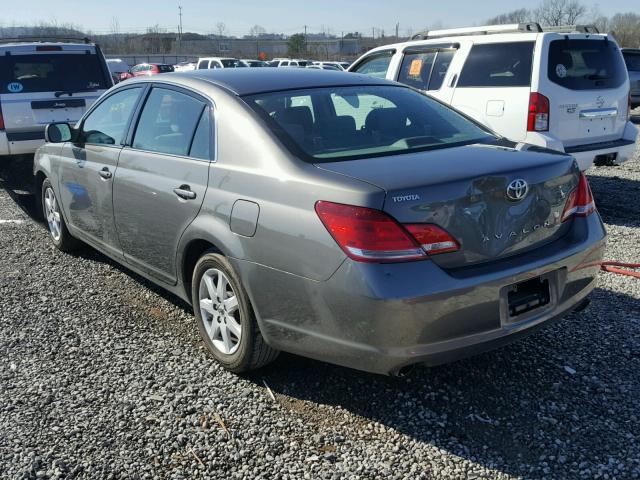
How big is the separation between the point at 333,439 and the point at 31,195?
720cm

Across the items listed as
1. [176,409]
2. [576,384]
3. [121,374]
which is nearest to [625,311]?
[576,384]

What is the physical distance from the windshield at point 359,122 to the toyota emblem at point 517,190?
0.60 meters

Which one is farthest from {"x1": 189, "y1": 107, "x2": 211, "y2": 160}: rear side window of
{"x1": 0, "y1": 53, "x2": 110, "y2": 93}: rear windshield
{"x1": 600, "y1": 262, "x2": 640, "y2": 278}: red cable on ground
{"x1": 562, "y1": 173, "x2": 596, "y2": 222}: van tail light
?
{"x1": 0, "y1": 53, "x2": 110, "y2": 93}: rear windshield

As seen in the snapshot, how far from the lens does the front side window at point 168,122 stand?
149 inches

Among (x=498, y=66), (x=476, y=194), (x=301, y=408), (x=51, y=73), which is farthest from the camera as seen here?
(x=51, y=73)

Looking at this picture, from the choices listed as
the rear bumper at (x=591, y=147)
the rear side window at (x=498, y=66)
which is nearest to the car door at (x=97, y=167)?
the rear bumper at (x=591, y=147)

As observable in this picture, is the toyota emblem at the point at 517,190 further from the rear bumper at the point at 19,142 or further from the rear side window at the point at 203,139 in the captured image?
the rear bumper at the point at 19,142

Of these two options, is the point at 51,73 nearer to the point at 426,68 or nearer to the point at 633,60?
the point at 426,68

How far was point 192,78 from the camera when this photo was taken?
398cm

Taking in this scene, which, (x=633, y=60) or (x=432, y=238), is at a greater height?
(x=633, y=60)

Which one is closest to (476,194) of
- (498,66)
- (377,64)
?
(498,66)

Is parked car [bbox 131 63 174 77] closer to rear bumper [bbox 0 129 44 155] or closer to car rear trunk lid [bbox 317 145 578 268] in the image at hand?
rear bumper [bbox 0 129 44 155]

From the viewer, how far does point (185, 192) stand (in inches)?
143

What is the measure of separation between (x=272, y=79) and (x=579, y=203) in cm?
192
